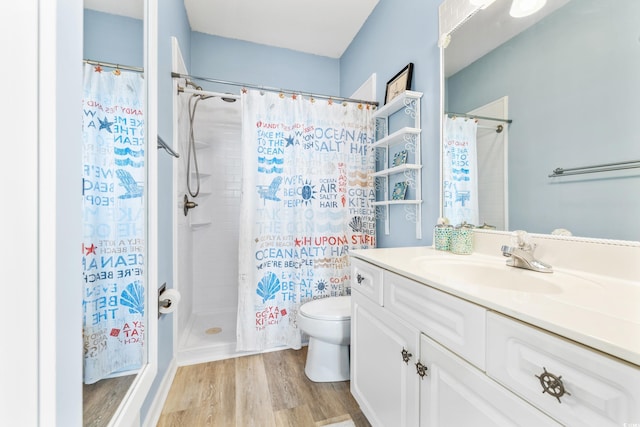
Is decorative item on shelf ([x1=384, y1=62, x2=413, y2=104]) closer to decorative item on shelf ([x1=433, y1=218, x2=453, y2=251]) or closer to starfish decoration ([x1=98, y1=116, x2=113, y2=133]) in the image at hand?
decorative item on shelf ([x1=433, y1=218, x2=453, y2=251])

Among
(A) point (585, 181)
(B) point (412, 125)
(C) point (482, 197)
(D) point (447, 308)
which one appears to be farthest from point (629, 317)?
(B) point (412, 125)

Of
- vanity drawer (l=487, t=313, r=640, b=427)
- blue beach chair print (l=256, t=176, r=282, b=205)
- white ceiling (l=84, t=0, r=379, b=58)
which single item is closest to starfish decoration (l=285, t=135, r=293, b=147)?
blue beach chair print (l=256, t=176, r=282, b=205)

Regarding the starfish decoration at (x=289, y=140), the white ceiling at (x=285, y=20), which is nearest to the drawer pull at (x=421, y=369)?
the starfish decoration at (x=289, y=140)

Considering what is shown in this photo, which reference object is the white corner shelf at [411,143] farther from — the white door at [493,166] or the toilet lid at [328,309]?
the toilet lid at [328,309]

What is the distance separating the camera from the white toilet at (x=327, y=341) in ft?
4.91

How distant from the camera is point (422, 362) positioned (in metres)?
0.82

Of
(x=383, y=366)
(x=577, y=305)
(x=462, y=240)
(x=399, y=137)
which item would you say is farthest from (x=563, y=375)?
(x=399, y=137)

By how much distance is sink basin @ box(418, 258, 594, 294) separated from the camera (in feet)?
2.57

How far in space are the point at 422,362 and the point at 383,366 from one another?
0.26 metres

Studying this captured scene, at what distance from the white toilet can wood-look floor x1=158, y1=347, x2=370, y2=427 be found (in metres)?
0.05

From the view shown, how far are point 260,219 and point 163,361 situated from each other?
3.19 feet

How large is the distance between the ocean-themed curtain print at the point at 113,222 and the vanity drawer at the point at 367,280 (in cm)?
88

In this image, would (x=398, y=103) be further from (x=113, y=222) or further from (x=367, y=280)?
(x=113, y=222)

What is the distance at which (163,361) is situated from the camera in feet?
4.75
